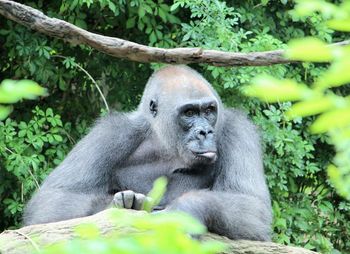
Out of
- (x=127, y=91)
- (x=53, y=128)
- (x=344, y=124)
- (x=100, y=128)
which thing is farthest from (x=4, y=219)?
(x=344, y=124)

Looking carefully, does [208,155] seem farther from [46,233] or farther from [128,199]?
[46,233]

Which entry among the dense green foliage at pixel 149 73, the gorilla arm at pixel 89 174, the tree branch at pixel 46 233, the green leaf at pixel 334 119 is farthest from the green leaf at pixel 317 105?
the dense green foliage at pixel 149 73

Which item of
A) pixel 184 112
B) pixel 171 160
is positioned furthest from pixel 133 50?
pixel 171 160

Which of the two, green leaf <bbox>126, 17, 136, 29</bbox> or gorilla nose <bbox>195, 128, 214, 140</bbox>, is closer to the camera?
gorilla nose <bbox>195, 128, 214, 140</bbox>

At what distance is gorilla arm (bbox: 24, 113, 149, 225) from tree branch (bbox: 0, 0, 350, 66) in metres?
0.49

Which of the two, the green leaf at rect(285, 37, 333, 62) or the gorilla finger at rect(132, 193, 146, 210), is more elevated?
the green leaf at rect(285, 37, 333, 62)

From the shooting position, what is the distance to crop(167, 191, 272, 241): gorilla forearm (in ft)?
11.6

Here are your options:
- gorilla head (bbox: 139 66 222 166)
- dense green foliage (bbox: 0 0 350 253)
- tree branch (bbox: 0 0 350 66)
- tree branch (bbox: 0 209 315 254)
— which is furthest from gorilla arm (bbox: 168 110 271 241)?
dense green foliage (bbox: 0 0 350 253)

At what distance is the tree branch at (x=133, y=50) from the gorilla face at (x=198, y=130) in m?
0.30

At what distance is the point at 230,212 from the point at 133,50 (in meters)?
1.01

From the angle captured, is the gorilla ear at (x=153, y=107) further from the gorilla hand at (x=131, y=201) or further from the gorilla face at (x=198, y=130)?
the gorilla hand at (x=131, y=201)

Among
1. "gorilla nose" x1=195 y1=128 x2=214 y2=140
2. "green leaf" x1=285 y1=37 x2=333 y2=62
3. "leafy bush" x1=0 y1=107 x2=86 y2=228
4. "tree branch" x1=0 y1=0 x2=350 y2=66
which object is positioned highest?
"tree branch" x1=0 y1=0 x2=350 y2=66

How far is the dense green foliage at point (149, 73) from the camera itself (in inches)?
212

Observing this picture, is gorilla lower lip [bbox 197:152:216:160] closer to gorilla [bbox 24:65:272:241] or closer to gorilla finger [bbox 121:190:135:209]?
gorilla [bbox 24:65:272:241]
